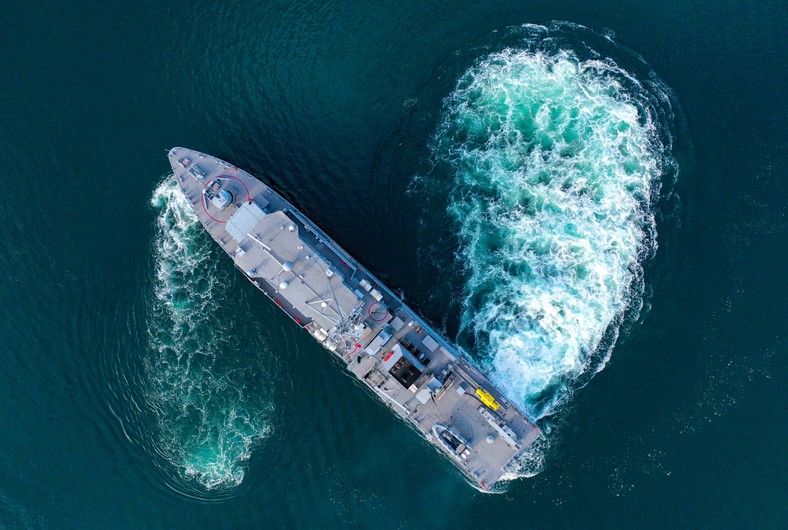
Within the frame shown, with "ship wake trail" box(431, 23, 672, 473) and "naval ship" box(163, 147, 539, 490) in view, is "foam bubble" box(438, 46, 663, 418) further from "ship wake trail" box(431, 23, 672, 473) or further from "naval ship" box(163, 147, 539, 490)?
"naval ship" box(163, 147, 539, 490)

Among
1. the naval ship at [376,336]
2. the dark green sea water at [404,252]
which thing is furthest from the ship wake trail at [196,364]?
the naval ship at [376,336]

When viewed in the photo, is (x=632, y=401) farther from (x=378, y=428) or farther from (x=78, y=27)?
(x=78, y=27)

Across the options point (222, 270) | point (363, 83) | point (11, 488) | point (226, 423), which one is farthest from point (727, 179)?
point (11, 488)

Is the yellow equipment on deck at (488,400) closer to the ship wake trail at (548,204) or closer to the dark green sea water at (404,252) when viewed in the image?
the ship wake trail at (548,204)

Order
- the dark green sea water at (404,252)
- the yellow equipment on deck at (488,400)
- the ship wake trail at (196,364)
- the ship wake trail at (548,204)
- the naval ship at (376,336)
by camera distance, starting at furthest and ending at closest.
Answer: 1. the ship wake trail at (196,364)
2. the ship wake trail at (548,204)
3. the dark green sea water at (404,252)
4. the yellow equipment on deck at (488,400)
5. the naval ship at (376,336)

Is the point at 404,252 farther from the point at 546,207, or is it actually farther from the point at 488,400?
the point at 488,400

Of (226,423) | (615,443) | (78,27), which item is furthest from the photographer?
(78,27)
